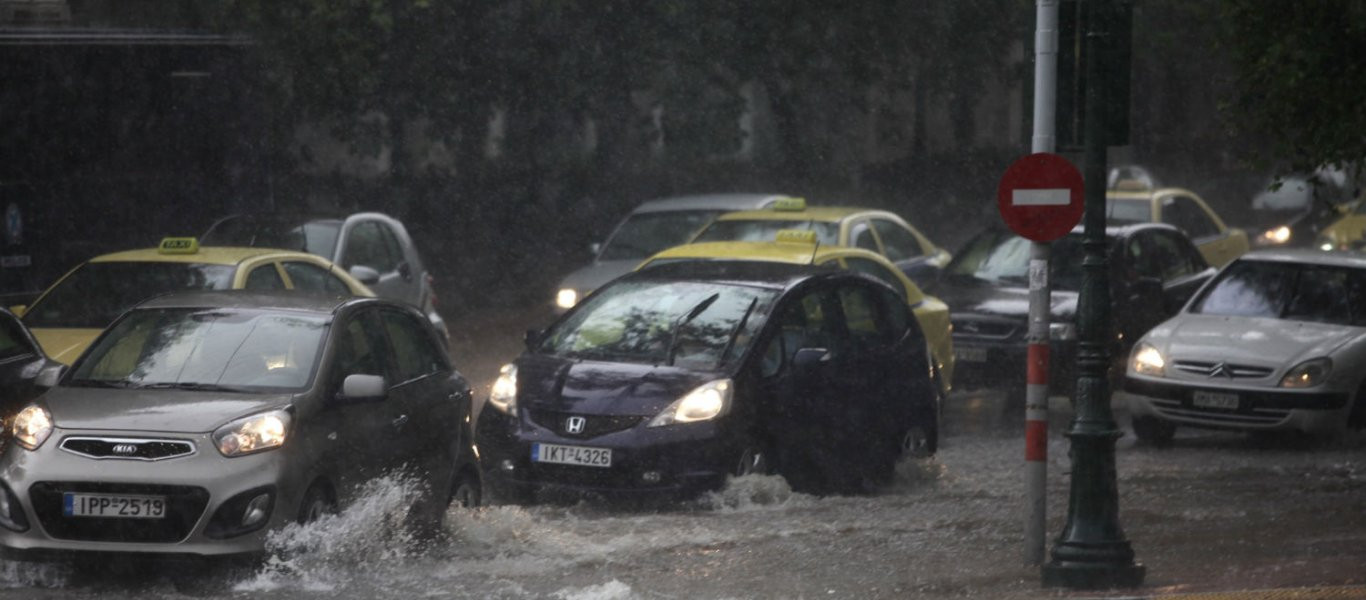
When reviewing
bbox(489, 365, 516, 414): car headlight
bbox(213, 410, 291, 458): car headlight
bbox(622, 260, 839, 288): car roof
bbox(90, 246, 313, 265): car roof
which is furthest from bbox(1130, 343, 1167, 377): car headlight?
bbox(213, 410, 291, 458): car headlight

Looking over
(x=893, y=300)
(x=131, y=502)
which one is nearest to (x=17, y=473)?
(x=131, y=502)

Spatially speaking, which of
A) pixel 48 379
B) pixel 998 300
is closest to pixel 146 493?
pixel 48 379

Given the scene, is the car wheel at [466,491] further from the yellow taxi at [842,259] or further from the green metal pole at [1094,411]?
the yellow taxi at [842,259]

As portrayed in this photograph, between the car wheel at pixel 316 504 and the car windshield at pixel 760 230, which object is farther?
the car windshield at pixel 760 230

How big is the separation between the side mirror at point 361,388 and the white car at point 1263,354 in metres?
7.27

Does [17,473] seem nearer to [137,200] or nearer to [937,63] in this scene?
[137,200]

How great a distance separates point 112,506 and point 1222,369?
344 inches

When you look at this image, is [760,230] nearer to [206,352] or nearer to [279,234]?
[279,234]

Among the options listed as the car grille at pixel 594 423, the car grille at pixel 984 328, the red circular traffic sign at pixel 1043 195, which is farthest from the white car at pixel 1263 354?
the red circular traffic sign at pixel 1043 195

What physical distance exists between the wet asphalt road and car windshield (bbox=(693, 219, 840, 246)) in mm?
5819

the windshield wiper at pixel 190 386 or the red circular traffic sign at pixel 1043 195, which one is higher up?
the red circular traffic sign at pixel 1043 195

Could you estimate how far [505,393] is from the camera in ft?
38.7

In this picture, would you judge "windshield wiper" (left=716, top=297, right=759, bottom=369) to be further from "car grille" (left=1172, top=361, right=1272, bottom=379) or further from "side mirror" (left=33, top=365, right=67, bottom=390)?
"car grille" (left=1172, top=361, right=1272, bottom=379)

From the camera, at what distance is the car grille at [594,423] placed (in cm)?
1116
